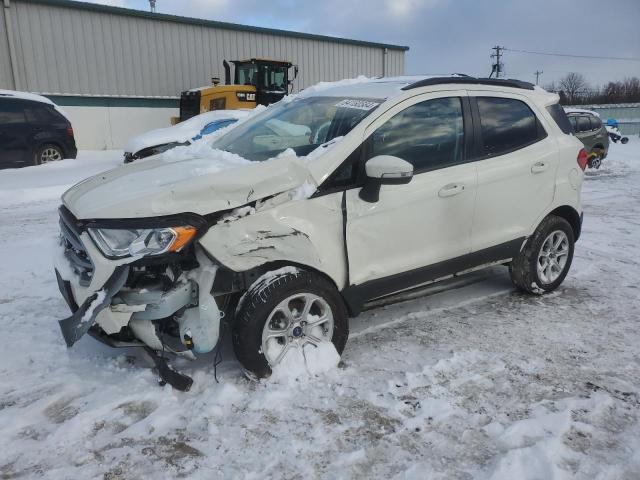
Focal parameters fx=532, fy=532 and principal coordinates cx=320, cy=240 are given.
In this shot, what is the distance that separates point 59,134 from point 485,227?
40.1 ft

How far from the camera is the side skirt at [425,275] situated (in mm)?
3484

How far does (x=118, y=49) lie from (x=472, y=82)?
2075 cm

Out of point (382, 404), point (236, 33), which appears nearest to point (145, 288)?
point (382, 404)

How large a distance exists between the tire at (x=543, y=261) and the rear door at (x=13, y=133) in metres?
12.0

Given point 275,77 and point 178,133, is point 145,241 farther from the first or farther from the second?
point 275,77

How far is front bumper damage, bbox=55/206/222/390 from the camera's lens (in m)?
2.81

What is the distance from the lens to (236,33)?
24344 mm

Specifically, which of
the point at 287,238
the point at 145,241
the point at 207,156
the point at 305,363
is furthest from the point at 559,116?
the point at 145,241

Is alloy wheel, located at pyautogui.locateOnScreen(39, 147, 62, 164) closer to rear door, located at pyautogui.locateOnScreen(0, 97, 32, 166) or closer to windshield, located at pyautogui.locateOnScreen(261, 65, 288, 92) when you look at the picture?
rear door, located at pyautogui.locateOnScreen(0, 97, 32, 166)

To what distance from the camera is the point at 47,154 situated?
1308 centimetres

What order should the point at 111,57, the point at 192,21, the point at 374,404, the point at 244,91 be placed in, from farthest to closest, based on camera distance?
the point at 192,21 → the point at 111,57 → the point at 244,91 → the point at 374,404

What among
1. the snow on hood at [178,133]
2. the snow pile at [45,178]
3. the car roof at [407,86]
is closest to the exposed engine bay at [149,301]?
the car roof at [407,86]

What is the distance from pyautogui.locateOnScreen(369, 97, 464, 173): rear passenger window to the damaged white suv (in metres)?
0.01

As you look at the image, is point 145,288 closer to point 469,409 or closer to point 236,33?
point 469,409
